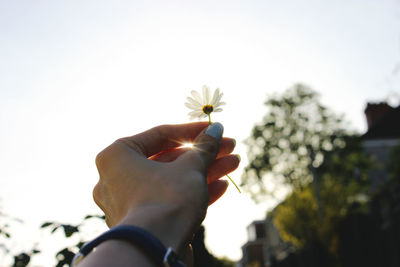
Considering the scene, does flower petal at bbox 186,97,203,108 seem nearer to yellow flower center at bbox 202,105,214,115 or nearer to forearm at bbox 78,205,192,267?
yellow flower center at bbox 202,105,214,115

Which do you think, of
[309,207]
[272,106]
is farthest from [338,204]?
[272,106]

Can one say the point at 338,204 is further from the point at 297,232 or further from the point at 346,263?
the point at 346,263

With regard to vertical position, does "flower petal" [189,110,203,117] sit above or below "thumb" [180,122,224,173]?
above

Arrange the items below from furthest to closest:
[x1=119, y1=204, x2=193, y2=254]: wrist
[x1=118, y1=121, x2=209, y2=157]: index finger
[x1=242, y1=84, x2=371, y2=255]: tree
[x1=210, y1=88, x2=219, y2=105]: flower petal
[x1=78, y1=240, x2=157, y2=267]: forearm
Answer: [x1=242, y1=84, x2=371, y2=255]: tree < [x1=210, y1=88, x2=219, y2=105]: flower petal < [x1=118, y1=121, x2=209, y2=157]: index finger < [x1=119, y1=204, x2=193, y2=254]: wrist < [x1=78, y1=240, x2=157, y2=267]: forearm

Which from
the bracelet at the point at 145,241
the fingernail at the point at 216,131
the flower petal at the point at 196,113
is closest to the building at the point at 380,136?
the flower petal at the point at 196,113

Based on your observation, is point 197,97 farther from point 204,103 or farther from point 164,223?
point 164,223

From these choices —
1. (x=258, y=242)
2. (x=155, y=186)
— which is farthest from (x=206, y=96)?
(x=258, y=242)

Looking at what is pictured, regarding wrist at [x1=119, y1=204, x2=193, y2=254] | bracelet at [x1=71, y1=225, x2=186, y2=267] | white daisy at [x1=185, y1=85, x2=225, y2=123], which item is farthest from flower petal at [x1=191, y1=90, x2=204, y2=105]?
bracelet at [x1=71, y1=225, x2=186, y2=267]

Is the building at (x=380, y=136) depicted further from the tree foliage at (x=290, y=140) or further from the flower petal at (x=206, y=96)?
the flower petal at (x=206, y=96)
